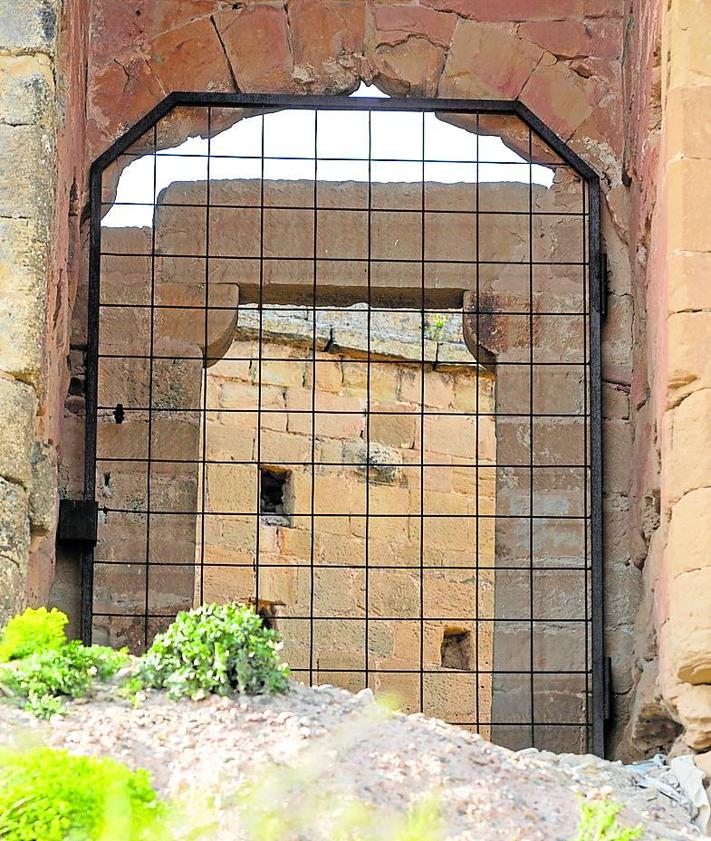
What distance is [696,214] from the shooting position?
530 cm

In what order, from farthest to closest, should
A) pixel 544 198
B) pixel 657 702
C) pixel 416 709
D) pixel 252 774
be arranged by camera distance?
1. pixel 416 709
2. pixel 544 198
3. pixel 657 702
4. pixel 252 774

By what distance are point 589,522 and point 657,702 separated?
1290mm

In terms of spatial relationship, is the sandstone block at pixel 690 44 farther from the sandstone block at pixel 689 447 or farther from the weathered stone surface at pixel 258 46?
the weathered stone surface at pixel 258 46

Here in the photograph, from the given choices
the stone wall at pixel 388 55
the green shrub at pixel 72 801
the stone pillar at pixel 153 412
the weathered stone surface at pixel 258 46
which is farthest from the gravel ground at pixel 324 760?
the weathered stone surface at pixel 258 46

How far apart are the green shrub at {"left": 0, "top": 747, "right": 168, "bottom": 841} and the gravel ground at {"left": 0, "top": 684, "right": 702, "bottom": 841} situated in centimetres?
17

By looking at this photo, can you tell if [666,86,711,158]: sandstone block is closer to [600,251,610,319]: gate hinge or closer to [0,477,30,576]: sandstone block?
[600,251,610,319]: gate hinge

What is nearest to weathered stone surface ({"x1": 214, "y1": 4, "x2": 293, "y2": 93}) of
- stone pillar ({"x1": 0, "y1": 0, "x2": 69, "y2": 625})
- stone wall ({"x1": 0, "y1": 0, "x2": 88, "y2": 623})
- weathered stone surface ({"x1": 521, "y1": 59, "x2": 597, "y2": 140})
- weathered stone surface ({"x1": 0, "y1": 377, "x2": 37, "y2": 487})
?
weathered stone surface ({"x1": 521, "y1": 59, "x2": 597, "y2": 140})

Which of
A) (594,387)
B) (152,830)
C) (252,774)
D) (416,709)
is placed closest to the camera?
(152,830)

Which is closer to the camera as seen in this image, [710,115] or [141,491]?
[710,115]

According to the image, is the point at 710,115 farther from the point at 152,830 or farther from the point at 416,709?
the point at 416,709

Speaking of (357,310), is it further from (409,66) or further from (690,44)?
(690,44)

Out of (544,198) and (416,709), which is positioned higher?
(544,198)

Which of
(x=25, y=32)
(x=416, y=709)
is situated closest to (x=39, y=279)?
(x=25, y=32)

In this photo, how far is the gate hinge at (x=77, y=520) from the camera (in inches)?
245
